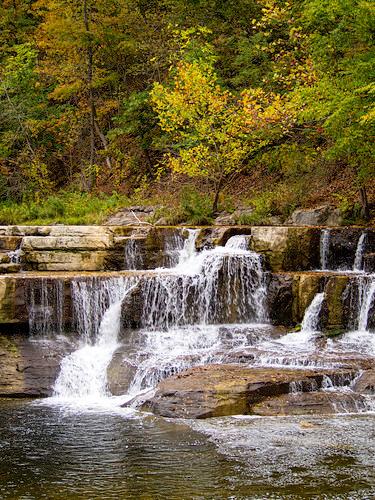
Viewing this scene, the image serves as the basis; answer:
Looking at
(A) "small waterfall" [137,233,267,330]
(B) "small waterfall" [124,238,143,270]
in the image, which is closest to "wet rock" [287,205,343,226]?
(A) "small waterfall" [137,233,267,330]

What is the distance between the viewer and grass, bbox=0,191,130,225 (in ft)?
66.4

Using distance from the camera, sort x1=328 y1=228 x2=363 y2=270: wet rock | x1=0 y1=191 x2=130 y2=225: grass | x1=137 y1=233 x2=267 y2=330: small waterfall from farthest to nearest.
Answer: x1=0 y1=191 x2=130 y2=225: grass < x1=328 y1=228 x2=363 y2=270: wet rock < x1=137 y1=233 x2=267 y2=330: small waterfall

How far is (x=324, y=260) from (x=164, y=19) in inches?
489

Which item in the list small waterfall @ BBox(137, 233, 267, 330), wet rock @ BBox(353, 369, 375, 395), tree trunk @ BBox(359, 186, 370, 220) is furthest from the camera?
tree trunk @ BBox(359, 186, 370, 220)

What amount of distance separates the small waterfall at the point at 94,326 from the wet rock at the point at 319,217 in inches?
208

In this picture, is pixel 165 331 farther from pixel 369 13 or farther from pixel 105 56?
pixel 105 56

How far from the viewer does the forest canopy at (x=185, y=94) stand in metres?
14.3

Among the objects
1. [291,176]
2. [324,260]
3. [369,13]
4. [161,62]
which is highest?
[161,62]

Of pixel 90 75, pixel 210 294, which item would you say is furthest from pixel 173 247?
pixel 90 75

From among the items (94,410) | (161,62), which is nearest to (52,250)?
(94,410)

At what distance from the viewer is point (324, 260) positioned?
14.8m

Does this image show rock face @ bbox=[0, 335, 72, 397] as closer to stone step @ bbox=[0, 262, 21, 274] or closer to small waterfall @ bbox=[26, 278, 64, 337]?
small waterfall @ bbox=[26, 278, 64, 337]

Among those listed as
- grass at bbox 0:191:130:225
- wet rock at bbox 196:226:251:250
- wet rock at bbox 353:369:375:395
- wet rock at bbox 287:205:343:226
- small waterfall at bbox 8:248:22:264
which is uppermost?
grass at bbox 0:191:130:225

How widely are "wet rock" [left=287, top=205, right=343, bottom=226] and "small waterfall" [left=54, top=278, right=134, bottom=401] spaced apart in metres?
5.29
